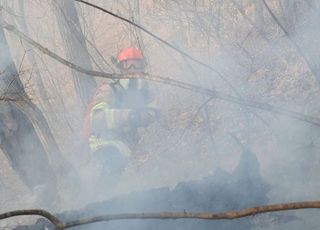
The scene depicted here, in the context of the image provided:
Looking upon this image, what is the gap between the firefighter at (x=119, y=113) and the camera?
718 cm

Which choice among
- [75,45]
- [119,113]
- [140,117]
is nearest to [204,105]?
[119,113]

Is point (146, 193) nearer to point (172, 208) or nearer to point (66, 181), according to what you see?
point (172, 208)

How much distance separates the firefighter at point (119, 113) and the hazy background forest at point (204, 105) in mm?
1007

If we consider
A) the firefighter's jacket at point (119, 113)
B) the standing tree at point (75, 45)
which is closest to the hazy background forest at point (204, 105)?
the standing tree at point (75, 45)

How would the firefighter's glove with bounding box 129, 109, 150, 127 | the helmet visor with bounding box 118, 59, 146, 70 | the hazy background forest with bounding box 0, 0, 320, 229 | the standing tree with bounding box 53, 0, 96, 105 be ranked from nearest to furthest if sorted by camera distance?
the hazy background forest with bounding box 0, 0, 320, 229 → the helmet visor with bounding box 118, 59, 146, 70 → the firefighter's glove with bounding box 129, 109, 150, 127 → the standing tree with bounding box 53, 0, 96, 105

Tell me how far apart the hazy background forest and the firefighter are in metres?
1.01

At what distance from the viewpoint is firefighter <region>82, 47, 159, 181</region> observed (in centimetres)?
718

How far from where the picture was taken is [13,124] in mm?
7941

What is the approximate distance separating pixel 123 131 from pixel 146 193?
1.80 m

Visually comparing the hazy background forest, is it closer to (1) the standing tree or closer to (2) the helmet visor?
(1) the standing tree

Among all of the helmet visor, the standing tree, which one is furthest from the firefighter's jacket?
the standing tree

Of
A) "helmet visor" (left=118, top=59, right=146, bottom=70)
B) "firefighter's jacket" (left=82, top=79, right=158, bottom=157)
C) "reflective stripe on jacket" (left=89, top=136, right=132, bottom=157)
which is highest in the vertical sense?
"helmet visor" (left=118, top=59, right=146, bottom=70)

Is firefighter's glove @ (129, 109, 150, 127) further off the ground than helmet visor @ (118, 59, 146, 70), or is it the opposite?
helmet visor @ (118, 59, 146, 70)

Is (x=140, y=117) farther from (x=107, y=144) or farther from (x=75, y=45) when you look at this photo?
(x=75, y=45)
